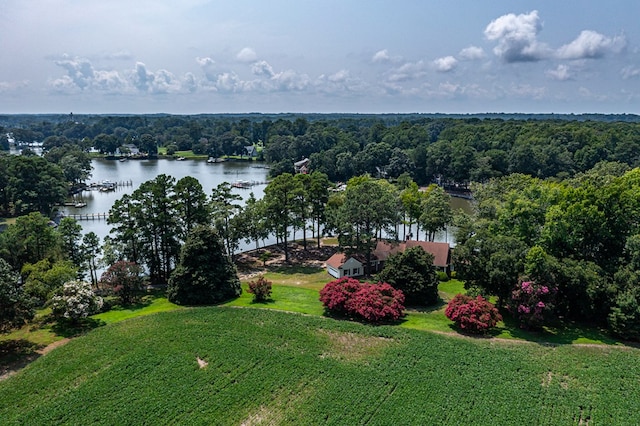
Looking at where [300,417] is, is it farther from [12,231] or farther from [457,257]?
[12,231]

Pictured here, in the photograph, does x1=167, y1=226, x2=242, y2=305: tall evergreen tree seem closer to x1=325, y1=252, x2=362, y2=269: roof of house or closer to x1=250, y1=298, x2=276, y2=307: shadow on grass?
x1=250, y1=298, x2=276, y2=307: shadow on grass

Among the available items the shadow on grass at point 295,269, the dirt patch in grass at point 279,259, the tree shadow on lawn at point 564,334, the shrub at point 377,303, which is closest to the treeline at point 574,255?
the tree shadow on lawn at point 564,334

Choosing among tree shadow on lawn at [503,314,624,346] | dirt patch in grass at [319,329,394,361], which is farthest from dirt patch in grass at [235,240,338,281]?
tree shadow on lawn at [503,314,624,346]

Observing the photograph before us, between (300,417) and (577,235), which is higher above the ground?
(577,235)

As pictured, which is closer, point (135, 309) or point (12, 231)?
point (135, 309)

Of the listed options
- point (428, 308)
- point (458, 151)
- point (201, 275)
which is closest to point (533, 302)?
point (428, 308)

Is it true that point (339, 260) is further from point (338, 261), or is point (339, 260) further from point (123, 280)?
point (123, 280)

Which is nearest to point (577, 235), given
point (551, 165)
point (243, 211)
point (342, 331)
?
point (342, 331)
